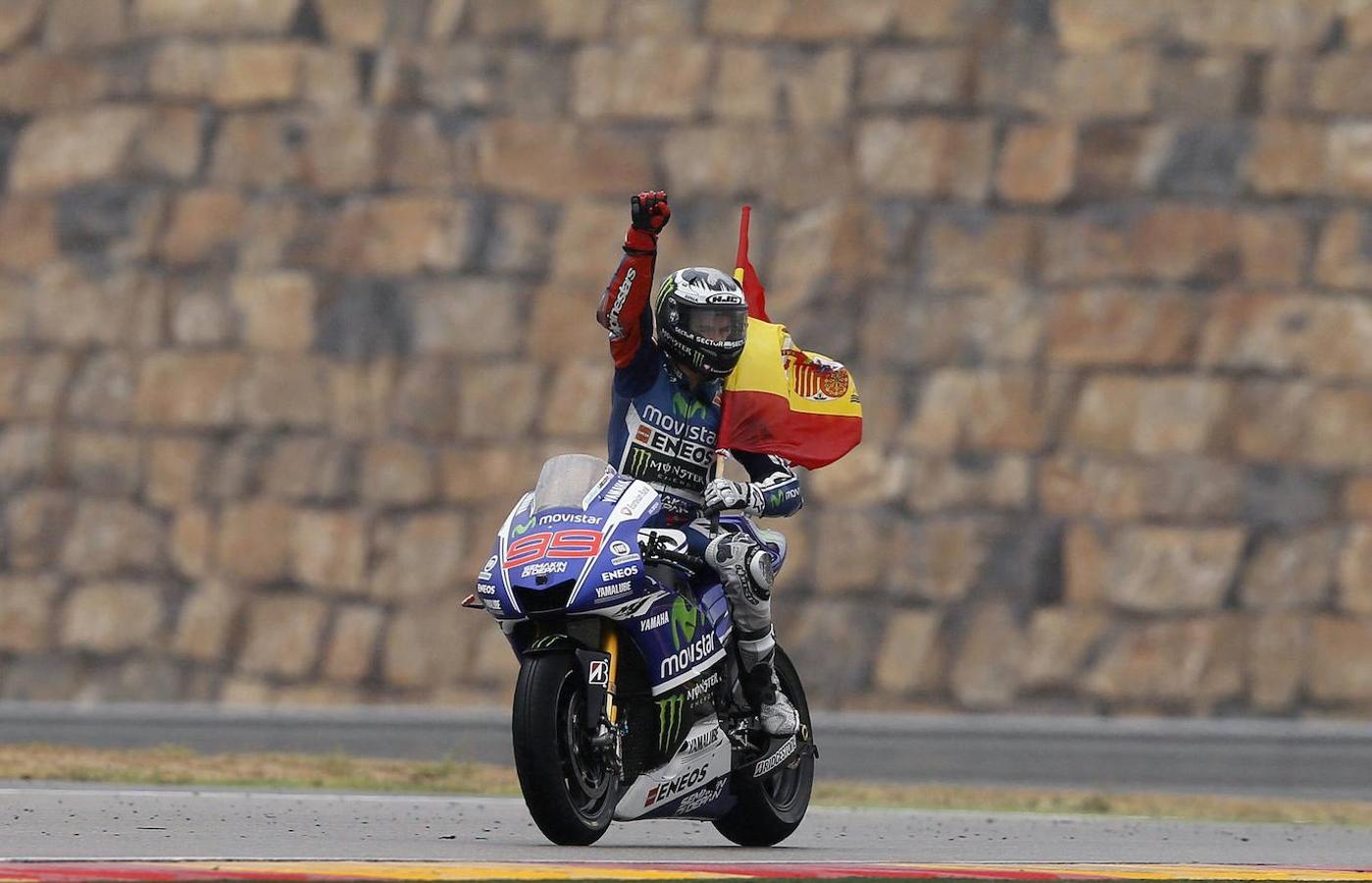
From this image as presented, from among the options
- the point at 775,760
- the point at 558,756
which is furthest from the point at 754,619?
the point at 558,756

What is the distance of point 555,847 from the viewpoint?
10367 millimetres

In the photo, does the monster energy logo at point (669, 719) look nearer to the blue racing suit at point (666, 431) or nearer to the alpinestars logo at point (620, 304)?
the blue racing suit at point (666, 431)

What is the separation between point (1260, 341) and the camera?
Result: 20.2 meters

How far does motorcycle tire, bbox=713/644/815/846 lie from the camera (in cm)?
1155

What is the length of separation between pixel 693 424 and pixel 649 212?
0.97m

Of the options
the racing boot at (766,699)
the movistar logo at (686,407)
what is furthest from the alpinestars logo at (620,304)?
the racing boot at (766,699)

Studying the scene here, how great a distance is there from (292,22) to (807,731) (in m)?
11.7

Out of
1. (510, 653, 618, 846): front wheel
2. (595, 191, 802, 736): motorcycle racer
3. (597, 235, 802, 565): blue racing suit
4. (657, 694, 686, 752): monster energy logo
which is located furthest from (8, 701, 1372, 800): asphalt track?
(510, 653, 618, 846): front wheel

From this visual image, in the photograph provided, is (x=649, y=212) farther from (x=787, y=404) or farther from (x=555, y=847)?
(x=555, y=847)

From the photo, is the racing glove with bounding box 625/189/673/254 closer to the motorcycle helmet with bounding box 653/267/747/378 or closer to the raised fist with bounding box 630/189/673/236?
the raised fist with bounding box 630/189/673/236

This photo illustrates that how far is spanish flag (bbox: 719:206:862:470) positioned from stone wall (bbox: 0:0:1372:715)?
27.0 feet

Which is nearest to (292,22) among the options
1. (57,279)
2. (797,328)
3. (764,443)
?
(57,279)

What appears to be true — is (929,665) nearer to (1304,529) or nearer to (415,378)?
(1304,529)

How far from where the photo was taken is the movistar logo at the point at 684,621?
1077cm
